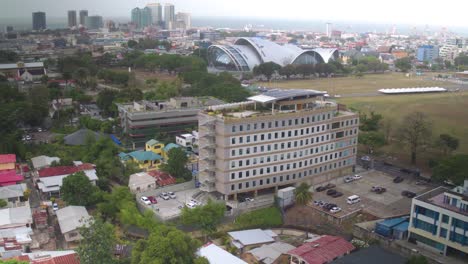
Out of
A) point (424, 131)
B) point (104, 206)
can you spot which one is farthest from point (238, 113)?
point (424, 131)

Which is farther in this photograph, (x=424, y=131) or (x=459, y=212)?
(x=424, y=131)

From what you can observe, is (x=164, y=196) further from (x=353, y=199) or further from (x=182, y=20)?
(x=182, y=20)

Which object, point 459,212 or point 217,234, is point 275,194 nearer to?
point 217,234

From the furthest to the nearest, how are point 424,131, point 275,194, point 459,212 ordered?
1. point 424,131
2. point 275,194
3. point 459,212

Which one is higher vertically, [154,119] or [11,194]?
[154,119]

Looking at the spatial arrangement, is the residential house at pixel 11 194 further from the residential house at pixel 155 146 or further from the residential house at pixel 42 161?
the residential house at pixel 155 146

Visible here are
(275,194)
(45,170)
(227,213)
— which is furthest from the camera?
(45,170)

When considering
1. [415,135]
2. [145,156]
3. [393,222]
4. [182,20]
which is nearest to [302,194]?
[393,222]
